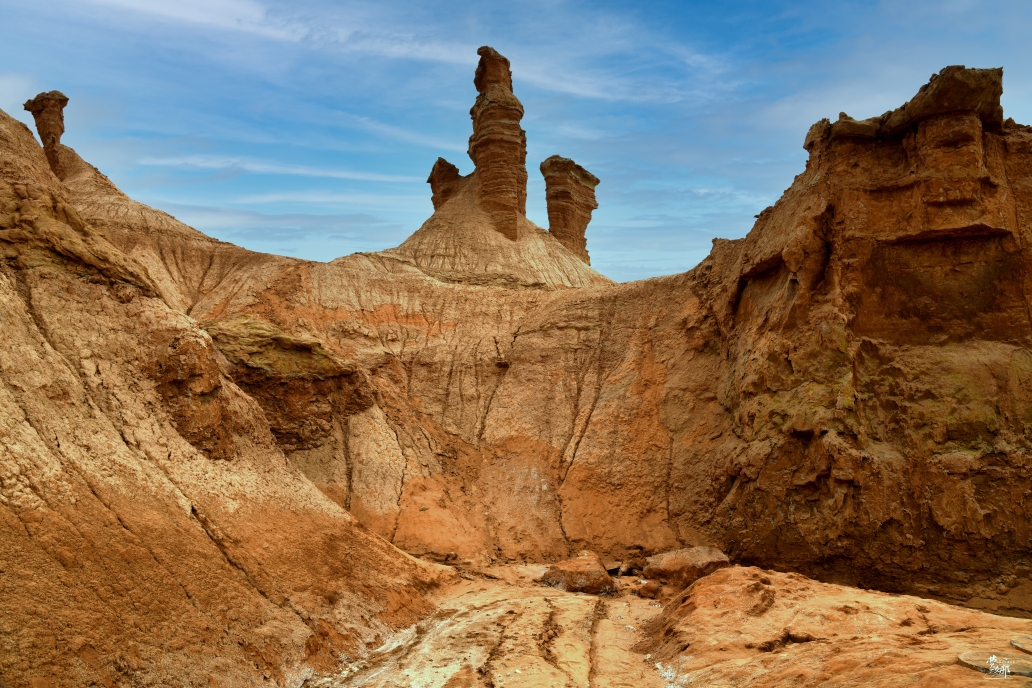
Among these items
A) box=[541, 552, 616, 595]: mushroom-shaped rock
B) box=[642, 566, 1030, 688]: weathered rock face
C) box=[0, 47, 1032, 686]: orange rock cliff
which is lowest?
box=[541, 552, 616, 595]: mushroom-shaped rock

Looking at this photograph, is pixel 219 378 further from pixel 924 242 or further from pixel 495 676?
pixel 924 242

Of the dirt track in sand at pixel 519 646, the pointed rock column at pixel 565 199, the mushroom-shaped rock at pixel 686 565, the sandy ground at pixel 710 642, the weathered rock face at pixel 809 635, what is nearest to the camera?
the weathered rock face at pixel 809 635

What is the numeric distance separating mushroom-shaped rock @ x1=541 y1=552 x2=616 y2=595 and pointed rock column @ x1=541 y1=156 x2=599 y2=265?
25.4 m

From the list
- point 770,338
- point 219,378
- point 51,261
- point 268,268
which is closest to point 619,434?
point 770,338

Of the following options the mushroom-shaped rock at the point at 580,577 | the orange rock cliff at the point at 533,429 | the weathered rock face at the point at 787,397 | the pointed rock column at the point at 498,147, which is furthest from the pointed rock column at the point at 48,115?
the mushroom-shaped rock at the point at 580,577

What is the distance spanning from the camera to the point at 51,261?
11945 mm

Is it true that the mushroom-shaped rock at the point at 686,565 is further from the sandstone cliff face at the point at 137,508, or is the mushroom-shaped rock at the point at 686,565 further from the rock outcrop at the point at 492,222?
the rock outcrop at the point at 492,222

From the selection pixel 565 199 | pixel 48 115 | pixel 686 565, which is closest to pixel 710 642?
pixel 686 565

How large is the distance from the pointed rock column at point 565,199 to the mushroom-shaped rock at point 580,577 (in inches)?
1000

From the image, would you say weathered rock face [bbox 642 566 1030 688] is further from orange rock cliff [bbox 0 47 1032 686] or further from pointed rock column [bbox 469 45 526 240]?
pointed rock column [bbox 469 45 526 240]

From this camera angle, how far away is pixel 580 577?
555 inches

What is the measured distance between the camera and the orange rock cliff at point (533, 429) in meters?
9.66

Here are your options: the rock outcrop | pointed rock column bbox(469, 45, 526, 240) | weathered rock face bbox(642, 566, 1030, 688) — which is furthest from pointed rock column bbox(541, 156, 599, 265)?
weathered rock face bbox(642, 566, 1030, 688)

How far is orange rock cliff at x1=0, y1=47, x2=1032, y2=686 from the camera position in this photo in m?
9.66
